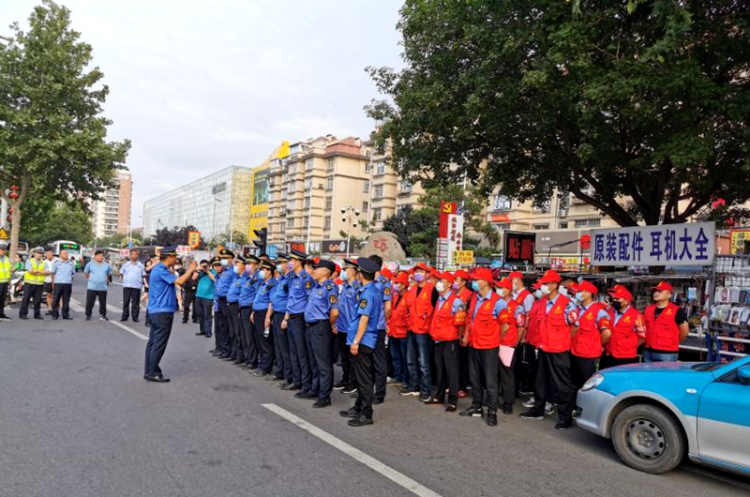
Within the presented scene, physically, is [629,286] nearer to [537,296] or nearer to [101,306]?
[537,296]

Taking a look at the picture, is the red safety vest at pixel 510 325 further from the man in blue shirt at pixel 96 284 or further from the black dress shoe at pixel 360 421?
the man in blue shirt at pixel 96 284

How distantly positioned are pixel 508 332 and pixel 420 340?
4.41 ft

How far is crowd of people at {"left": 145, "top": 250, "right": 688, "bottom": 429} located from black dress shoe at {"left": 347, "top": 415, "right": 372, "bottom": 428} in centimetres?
1

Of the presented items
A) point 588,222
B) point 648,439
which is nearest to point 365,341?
point 648,439

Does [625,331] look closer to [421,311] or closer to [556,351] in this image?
[556,351]

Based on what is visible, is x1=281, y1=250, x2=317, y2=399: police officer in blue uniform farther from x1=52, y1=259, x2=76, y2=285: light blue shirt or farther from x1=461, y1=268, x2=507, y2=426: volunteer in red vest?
x1=52, y1=259, x2=76, y2=285: light blue shirt

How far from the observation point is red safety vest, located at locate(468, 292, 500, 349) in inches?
257

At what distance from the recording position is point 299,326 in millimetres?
7289

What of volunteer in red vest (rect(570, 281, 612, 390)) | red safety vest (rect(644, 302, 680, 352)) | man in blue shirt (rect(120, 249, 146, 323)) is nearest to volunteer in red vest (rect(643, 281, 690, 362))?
red safety vest (rect(644, 302, 680, 352))

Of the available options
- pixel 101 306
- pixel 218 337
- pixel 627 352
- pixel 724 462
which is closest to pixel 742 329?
pixel 627 352

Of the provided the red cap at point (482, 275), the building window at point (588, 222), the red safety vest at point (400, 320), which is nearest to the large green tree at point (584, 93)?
the red cap at point (482, 275)

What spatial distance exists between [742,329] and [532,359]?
106 inches

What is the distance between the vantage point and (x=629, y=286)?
9.69 meters

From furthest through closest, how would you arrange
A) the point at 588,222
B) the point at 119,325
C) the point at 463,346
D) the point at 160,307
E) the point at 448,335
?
the point at 588,222 < the point at 119,325 < the point at 160,307 < the point at 463,346 < the point at 448,335
